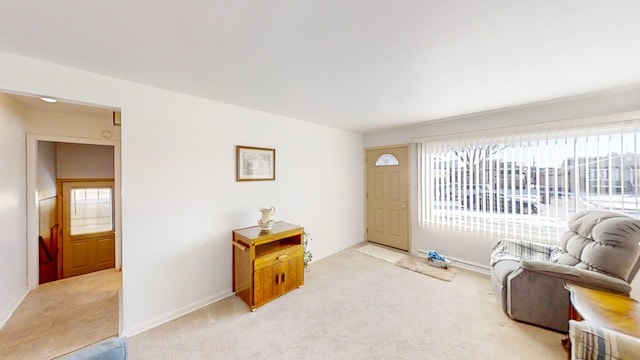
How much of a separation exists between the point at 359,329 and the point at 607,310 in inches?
66.9

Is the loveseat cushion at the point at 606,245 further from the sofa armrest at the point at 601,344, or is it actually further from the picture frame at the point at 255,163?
the picture frame at the point at 255,163

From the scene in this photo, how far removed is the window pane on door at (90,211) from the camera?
388 cm

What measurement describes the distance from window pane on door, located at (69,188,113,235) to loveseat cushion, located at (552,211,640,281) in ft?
21.5

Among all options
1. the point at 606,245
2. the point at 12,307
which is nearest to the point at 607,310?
the point at 606,245

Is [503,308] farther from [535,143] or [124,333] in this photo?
[124,333]

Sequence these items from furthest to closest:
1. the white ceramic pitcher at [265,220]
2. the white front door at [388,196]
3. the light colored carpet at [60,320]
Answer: the white front door at [388,196] → the white ceramic pitcher at [265,220] → the light colored carpet at [60,320]

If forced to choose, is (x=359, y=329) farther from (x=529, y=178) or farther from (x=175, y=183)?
(x=529, y=178)

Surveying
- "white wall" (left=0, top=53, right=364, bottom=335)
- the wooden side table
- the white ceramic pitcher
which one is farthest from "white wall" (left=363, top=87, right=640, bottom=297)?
the white ceramic pitcher

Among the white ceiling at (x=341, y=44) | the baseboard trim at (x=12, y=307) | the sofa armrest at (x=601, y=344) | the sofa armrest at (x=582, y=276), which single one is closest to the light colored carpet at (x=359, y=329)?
the sofa armrest at (x=582, y=276)

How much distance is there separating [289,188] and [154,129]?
5.91 feet

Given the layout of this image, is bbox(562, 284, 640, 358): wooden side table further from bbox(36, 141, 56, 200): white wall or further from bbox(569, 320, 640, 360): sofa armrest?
bbox(36, 141, 56, 200): white wall

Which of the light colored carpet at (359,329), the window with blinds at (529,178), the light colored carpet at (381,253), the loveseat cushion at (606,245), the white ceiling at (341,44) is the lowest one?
the light colored carpet at (359,329)

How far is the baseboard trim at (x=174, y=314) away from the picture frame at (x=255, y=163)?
1386mm

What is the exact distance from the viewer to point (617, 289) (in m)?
1.75
